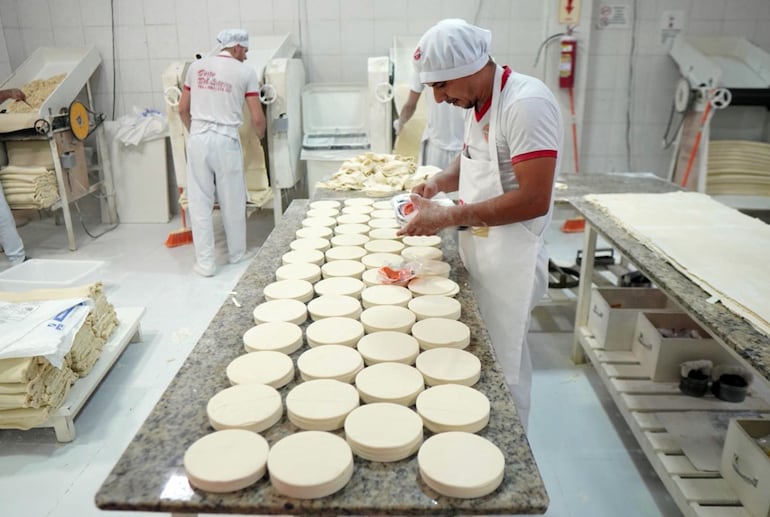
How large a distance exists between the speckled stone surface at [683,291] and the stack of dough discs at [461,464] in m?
0.69

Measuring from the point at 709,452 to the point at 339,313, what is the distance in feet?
4.52

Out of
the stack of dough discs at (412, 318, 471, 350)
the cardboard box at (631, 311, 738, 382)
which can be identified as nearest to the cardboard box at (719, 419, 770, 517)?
the cardboard box at (631, 311, 738, 382)

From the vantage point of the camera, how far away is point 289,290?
64.5 inches

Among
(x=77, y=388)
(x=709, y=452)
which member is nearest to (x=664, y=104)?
(x=709, y=452)

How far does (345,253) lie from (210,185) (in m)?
2.46

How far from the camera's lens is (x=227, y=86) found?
3789 mm

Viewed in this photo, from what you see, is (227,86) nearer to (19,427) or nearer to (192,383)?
(19,427)

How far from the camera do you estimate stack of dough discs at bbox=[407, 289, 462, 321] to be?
151 centimetres

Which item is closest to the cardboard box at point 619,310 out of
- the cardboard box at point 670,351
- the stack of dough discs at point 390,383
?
the cardboard box at point 670,351

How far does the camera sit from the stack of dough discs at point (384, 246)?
6.50 ft

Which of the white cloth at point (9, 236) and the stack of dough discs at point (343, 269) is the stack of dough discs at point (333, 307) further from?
the white cloth at point (9, 236)

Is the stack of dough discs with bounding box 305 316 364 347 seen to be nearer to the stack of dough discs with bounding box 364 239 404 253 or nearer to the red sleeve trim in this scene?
the stack of dough discs with bounding box 364 239 404 253

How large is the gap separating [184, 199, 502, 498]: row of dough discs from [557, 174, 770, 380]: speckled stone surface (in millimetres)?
652

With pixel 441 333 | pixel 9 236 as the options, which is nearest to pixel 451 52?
pixel 441 333
